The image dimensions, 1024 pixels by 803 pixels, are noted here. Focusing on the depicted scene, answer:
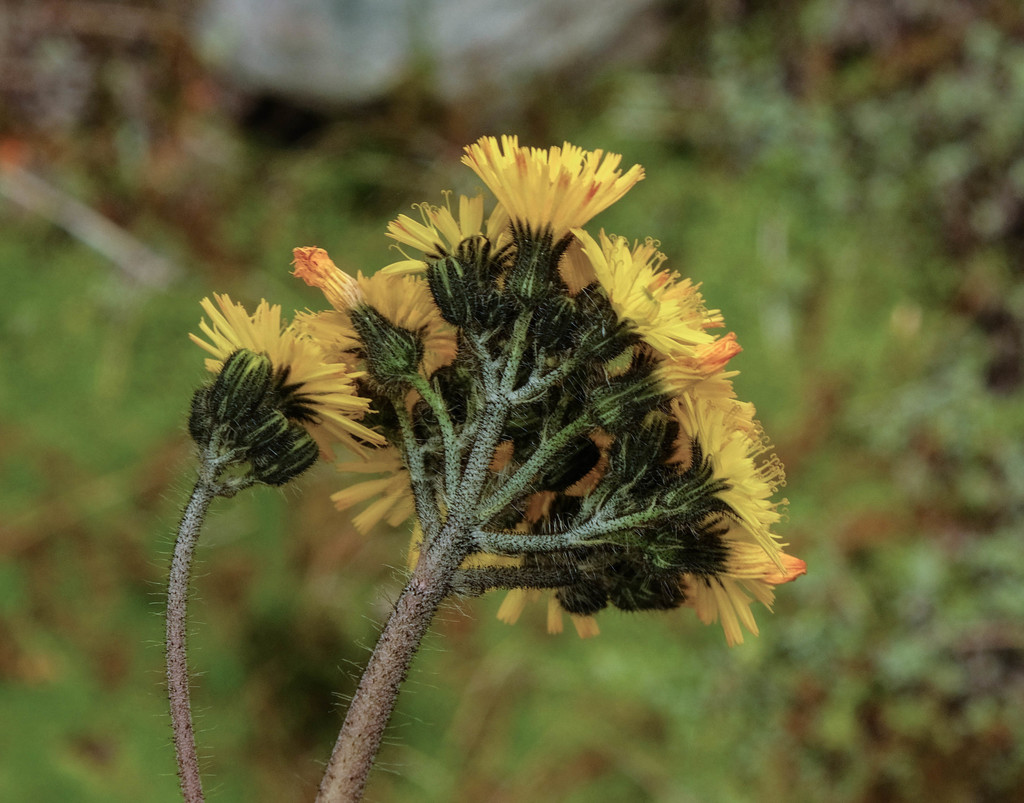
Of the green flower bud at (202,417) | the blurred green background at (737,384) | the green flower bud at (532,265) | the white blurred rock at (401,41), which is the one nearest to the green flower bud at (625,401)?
the green flower bud at (532,265)

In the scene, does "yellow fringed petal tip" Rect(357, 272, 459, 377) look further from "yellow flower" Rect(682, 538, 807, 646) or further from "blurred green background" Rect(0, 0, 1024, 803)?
"blurred green background" Rect(0, 0, 1024, 803)

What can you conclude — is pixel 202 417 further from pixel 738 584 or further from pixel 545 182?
pixel 738 584

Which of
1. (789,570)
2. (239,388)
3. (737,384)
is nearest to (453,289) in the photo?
(239,388)

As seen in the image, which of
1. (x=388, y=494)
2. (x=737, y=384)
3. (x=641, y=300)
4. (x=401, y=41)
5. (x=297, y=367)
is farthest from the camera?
(x=401, y=41)

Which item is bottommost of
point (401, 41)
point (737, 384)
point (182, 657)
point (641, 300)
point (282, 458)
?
point (182, 657)

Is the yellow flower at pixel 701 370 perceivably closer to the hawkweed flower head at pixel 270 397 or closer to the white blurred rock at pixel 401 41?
the hawkweed flower head at pixel 270 397

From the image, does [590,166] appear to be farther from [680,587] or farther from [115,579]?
[115,579]

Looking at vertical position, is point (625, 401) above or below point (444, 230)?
below

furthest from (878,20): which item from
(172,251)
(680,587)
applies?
(680,587)
